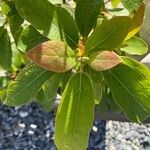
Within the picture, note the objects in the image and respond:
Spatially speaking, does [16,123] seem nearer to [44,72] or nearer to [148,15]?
[148,15]

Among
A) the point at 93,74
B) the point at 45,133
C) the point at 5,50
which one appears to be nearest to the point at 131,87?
the point at 93,74

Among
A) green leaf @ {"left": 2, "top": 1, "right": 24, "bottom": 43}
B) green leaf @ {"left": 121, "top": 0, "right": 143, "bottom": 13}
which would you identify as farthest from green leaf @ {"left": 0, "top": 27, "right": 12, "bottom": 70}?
green leaf @ {"left": 121, "top": 0, "right": 143, "bottom": 13}

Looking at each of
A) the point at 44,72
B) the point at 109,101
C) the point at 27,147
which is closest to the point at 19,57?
the point at 109,101

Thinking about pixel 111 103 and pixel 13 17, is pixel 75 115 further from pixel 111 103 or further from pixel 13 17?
pixel 111 103

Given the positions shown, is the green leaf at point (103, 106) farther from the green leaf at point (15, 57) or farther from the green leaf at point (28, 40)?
the green leaf at point (28, 40)

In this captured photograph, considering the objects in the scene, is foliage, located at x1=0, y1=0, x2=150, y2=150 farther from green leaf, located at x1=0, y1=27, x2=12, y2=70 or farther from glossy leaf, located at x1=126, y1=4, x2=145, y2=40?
green leaf, located at x1=0, y1=27, x2=12, y2=70
